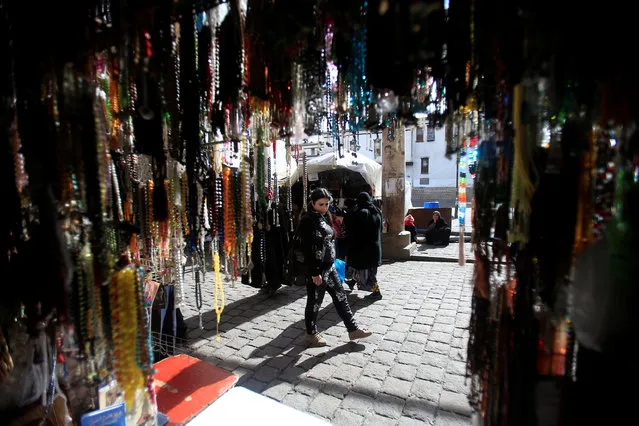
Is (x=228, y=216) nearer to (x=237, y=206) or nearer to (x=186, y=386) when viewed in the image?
(x=237, y=206)

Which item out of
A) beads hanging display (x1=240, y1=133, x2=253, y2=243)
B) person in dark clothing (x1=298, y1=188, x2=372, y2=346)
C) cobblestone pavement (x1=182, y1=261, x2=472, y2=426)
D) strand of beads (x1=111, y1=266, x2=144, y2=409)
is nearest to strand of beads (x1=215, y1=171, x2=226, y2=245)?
beads hanging display (x1=240, y1=133, x2=253, y2=243)

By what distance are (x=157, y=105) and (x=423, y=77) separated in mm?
956

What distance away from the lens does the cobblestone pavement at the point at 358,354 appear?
250 centimetres

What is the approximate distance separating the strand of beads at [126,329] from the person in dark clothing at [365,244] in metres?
4.00

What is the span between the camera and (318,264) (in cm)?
344

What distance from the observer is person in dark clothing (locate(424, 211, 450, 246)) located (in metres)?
9.55

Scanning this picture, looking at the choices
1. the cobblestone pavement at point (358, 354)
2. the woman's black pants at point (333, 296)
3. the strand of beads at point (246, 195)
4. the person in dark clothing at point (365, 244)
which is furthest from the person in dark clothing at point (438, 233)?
the strand of beads at point (246, 195)

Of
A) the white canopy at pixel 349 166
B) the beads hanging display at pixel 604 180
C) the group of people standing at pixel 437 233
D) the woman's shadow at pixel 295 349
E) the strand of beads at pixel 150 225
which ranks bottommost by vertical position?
the woman's shadow at pixel 295 349

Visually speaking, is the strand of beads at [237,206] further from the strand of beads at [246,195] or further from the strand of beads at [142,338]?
the strand of beads at [142,338]

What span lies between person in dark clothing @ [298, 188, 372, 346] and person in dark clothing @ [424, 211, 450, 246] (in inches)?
265

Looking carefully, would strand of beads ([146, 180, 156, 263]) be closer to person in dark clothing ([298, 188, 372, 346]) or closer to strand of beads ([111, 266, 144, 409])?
strand of beads ([111, 266, 144, 409])

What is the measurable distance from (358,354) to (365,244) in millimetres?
1970

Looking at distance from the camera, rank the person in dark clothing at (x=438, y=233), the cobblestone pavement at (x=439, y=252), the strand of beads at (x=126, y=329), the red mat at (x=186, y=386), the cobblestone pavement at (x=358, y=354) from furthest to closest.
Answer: the person in dark clothing at (x=438, y=233)
the cobblestone pavement at (x=439, y=252)
the cobblestone pavement at (x=358, y=354)
the red mat at (x=186, y=386)
the strand of beads at (x=126, y=329)

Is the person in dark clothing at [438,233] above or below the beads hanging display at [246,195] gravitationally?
below
